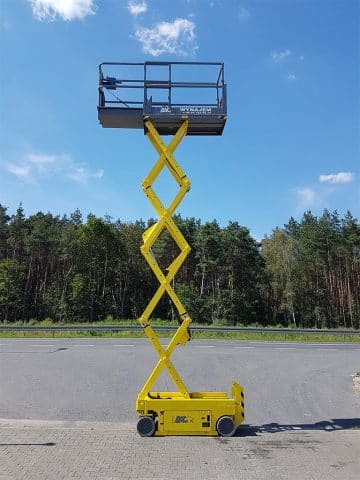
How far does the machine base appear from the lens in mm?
6625

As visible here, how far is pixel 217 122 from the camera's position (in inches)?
302

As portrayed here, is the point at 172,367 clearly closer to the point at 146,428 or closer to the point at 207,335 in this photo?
the point at 146,428

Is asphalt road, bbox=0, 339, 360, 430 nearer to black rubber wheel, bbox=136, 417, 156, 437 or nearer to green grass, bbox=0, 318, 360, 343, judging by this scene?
black rubber wheel, bbox=136, 417, 156, 437

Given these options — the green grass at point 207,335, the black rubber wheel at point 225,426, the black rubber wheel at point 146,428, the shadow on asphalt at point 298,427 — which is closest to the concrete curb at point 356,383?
the shadow on asphalt at point 298,427

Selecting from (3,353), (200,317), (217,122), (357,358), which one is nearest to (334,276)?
(200,317)

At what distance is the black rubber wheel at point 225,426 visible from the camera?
664 centimetres

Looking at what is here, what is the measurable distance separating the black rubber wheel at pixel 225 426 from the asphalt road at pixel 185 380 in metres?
1.15

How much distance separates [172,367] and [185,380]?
422cm

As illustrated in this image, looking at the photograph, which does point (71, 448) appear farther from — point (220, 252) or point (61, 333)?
point (220, 252)

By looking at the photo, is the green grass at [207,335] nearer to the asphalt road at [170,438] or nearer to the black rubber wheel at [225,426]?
the asphalt road at [170,438]

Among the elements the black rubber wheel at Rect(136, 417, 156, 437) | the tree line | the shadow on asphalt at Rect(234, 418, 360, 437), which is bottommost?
the shadow on asphalt at Rect(234, 418, 360, 437)

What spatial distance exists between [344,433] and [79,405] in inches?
208

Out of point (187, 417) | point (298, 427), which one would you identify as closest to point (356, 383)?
point (298, 427)

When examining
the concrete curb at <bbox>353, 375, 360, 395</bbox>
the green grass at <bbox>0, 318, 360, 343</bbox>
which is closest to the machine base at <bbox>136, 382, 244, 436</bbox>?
the concrete curb at <bbox>353, 375, 360, 395</bbox>
